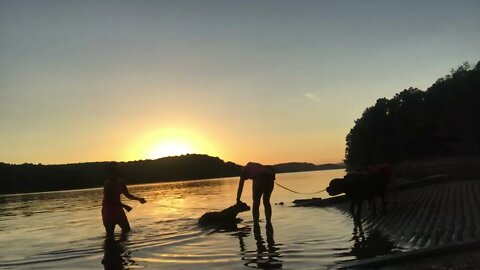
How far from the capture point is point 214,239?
13.4 m

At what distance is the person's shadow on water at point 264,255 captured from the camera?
8.96 metres

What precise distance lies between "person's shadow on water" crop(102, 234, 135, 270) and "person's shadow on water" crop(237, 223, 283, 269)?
268cm

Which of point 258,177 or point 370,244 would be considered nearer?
point 370,244

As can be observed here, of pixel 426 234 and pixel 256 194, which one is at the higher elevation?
pixel 256 194

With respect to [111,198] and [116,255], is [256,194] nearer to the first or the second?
[111,198]

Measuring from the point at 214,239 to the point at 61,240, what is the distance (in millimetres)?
6174

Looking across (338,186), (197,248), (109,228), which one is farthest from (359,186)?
(109,228)

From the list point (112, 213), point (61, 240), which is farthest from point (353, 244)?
point (61, 240)

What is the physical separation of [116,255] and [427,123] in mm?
89373

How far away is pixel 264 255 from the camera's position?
10.1m

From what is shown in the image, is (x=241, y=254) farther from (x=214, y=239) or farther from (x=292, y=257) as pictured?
(x=214, y=239)

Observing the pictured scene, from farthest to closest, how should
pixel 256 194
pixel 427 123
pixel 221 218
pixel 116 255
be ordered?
pixel 427 123
pixel 221 218
pixel 256 194
pixel 116 255

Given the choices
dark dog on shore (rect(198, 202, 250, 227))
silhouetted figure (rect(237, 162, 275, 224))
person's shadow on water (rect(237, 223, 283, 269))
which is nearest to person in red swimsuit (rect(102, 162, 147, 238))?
person's shadow on water (rect(237, 223, 283, 269))

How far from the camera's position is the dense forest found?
267 feet
